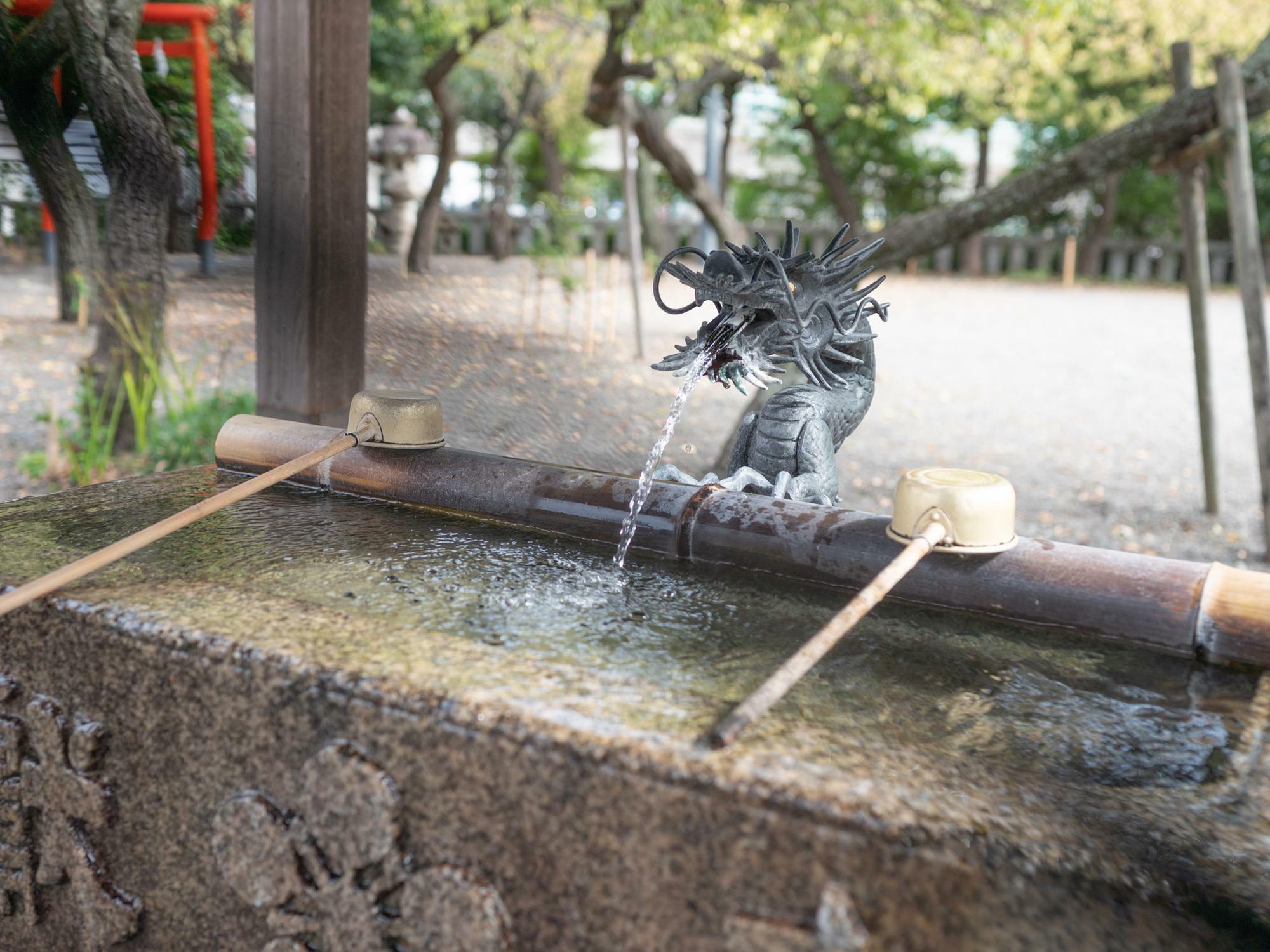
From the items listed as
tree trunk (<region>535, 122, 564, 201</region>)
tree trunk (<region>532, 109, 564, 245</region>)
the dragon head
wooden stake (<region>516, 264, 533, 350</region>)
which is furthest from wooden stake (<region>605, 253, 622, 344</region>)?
tree trunk (<region>535, 122, 564, 201</region>)

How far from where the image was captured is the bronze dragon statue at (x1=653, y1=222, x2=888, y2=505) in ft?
7.29

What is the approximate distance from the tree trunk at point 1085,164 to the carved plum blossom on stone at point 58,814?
4417 millimetres

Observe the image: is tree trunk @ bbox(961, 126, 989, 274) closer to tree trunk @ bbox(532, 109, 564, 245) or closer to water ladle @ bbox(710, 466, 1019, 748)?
tree trunk @ bbox(532, 109, 564, 245)

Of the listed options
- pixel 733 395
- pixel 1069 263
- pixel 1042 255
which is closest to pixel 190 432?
pixel 733 395

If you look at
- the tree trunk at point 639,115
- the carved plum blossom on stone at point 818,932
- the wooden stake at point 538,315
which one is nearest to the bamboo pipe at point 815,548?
the carved plum blossom on stone at point 818,932

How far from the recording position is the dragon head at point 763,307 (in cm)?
221

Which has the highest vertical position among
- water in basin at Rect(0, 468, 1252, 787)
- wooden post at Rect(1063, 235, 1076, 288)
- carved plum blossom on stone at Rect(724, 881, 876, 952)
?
wooden post at Rect(1063, 235, 1076, 288)

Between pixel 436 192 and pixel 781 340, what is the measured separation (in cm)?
668

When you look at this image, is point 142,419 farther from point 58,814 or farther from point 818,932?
point 818,932

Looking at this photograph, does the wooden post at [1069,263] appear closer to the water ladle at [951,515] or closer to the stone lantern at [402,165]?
the stone lantern at [402,165]

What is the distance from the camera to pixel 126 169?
4.23 metres

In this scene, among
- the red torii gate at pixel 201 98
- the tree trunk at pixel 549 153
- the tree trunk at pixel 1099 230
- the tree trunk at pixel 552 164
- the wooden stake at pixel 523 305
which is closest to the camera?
the red torii gate at pixel 201 98

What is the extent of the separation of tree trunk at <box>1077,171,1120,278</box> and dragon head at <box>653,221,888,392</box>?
1830cm

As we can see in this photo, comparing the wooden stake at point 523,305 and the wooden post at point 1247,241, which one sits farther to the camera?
the wooden stake at point 523,305
